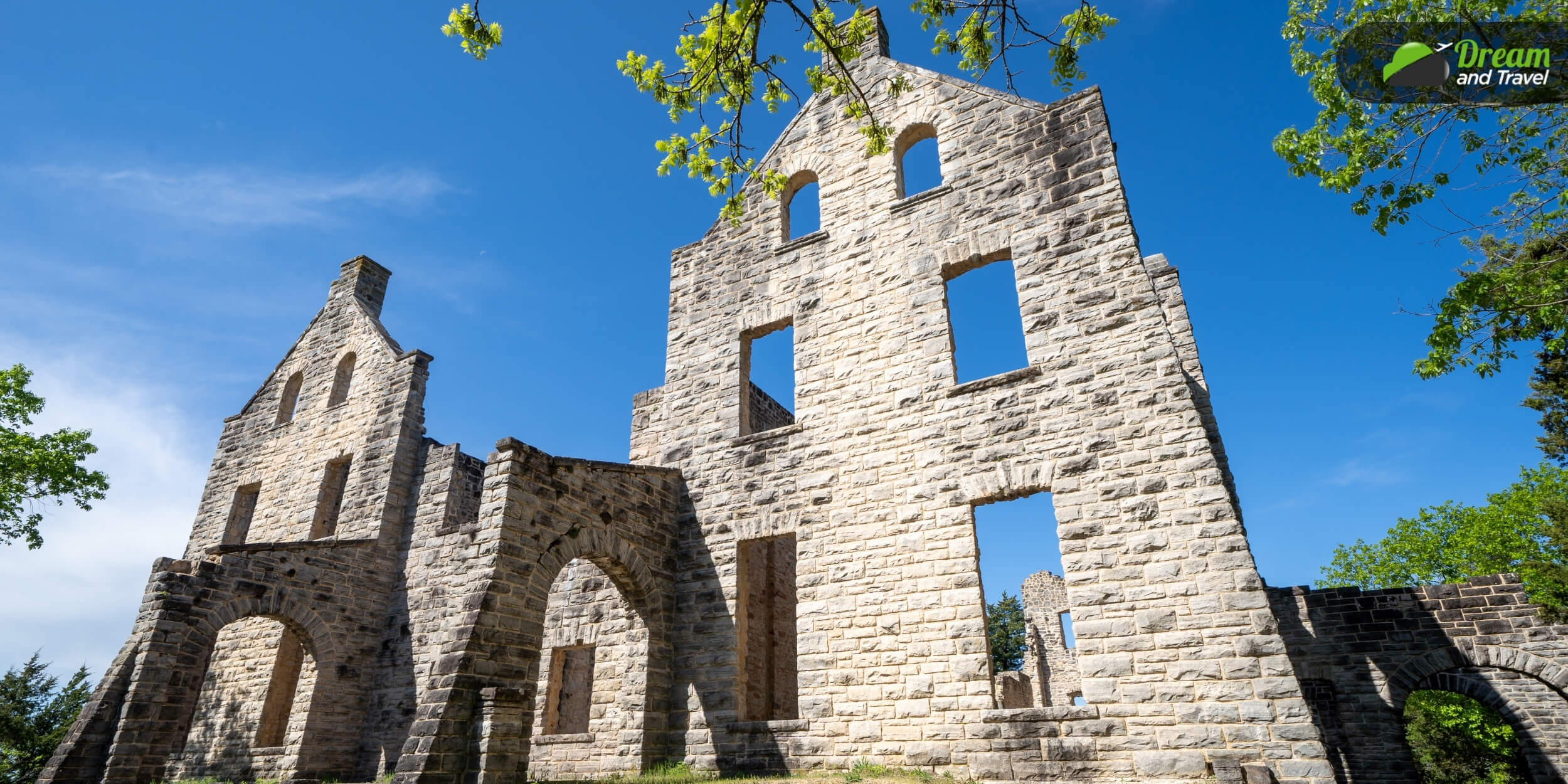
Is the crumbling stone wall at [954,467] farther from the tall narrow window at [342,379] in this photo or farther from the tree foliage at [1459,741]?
the tree foliage at [1459,741]

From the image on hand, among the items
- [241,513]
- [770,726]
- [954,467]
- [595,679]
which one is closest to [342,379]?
[241,513]

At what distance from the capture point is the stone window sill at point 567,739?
36.0 feet

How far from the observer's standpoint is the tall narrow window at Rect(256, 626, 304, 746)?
1418cm

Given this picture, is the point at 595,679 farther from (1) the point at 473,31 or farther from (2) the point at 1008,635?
(2) the point at 1008,635

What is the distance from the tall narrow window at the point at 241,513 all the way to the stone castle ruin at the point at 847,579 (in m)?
2.78

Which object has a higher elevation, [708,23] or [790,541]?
[708,23]

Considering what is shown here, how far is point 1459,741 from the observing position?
23.0 m

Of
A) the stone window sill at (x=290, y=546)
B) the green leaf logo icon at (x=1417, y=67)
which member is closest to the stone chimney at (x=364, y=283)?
the stone window sill at (x=290, y=546)

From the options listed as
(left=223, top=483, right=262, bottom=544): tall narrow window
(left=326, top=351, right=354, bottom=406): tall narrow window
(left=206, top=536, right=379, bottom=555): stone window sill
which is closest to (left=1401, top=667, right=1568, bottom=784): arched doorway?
(left=206, top=536, right=379, bottom=555): stone window sill

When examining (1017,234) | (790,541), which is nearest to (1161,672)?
(1017,234)

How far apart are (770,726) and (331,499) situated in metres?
11.6

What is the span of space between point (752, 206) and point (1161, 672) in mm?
9138

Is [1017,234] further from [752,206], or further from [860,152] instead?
[752,206]

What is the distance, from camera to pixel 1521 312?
8625 mm
